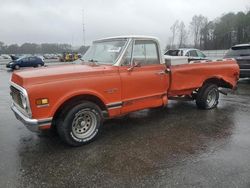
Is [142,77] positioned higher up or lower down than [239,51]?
lower down

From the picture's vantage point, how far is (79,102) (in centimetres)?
508

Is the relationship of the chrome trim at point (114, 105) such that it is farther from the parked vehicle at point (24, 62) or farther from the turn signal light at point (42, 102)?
the parked vehicle at point (24, 62)

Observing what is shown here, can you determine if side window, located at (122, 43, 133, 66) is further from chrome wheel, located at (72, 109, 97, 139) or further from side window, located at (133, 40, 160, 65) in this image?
chrome wheel, located at (72, 109, 97, 139)

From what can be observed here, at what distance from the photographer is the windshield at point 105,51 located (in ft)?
19.5

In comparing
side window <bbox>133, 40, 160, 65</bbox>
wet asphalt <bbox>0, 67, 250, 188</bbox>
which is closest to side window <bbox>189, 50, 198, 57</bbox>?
wet asphalt <bbox>0, 67, 250, 188</bbox>

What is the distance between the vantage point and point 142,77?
19.6 feet

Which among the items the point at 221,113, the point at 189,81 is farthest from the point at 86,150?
the point at 221,113

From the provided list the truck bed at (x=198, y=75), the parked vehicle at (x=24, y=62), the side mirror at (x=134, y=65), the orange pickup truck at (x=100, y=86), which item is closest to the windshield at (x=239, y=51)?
the truck bed at (x=198, y=75)

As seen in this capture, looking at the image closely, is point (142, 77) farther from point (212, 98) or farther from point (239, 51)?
point (239, 51)

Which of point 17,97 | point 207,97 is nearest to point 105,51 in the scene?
point 17,97

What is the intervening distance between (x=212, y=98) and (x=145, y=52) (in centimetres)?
282

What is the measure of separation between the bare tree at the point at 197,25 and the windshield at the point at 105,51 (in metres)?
91.3

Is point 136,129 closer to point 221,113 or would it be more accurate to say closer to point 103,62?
point 103,62

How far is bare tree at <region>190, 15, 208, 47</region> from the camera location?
94.4 meters
